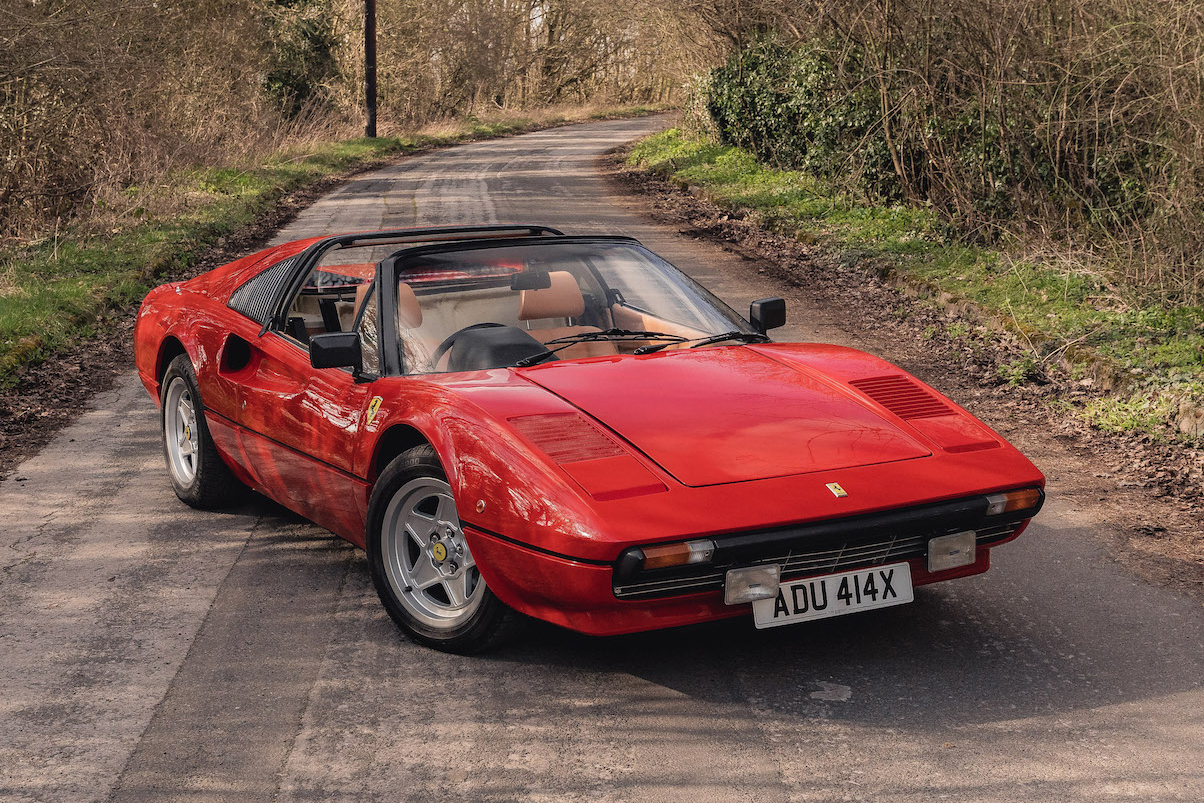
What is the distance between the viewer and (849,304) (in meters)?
11.1

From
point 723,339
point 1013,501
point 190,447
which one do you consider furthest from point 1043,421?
point 190,447

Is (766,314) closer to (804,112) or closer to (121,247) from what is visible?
(121,247)

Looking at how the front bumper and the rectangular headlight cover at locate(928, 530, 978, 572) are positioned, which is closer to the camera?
the front bumper

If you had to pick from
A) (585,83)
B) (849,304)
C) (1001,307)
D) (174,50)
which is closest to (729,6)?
(174,50)

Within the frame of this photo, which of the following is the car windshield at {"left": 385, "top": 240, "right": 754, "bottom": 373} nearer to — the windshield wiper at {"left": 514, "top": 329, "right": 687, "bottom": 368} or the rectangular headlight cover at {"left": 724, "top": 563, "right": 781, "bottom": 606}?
the windshield wiper at {"left": 514, "top": 329, "right": 687, "bottom": 368}

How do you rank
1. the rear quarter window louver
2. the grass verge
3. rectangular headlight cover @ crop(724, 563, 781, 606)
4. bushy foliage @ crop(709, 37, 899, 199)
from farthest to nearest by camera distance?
bushy foliage @ crop(709, 37, 899, 199)
the grass verge
the rear quarter window louver
rectangular headlight cover @ crop(724, 563, 781, 606)

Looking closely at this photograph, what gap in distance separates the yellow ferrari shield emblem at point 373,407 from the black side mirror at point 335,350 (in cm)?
18

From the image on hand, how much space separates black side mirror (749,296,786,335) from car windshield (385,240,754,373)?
9 cm

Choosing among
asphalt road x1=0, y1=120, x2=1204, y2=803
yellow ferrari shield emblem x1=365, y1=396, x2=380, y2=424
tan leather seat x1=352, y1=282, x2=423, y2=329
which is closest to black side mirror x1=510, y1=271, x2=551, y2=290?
tan leather seat x1=352, y1=282, x2=423, y2=329

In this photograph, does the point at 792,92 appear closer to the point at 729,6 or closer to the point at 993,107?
the point at 729,6

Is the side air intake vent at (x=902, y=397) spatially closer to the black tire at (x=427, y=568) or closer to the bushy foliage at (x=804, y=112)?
the black tire at (x=427, y=568)

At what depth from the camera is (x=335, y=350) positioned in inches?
170

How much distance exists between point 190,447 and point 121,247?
882cm

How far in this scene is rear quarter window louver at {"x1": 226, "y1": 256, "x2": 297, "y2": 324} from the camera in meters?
5.38
